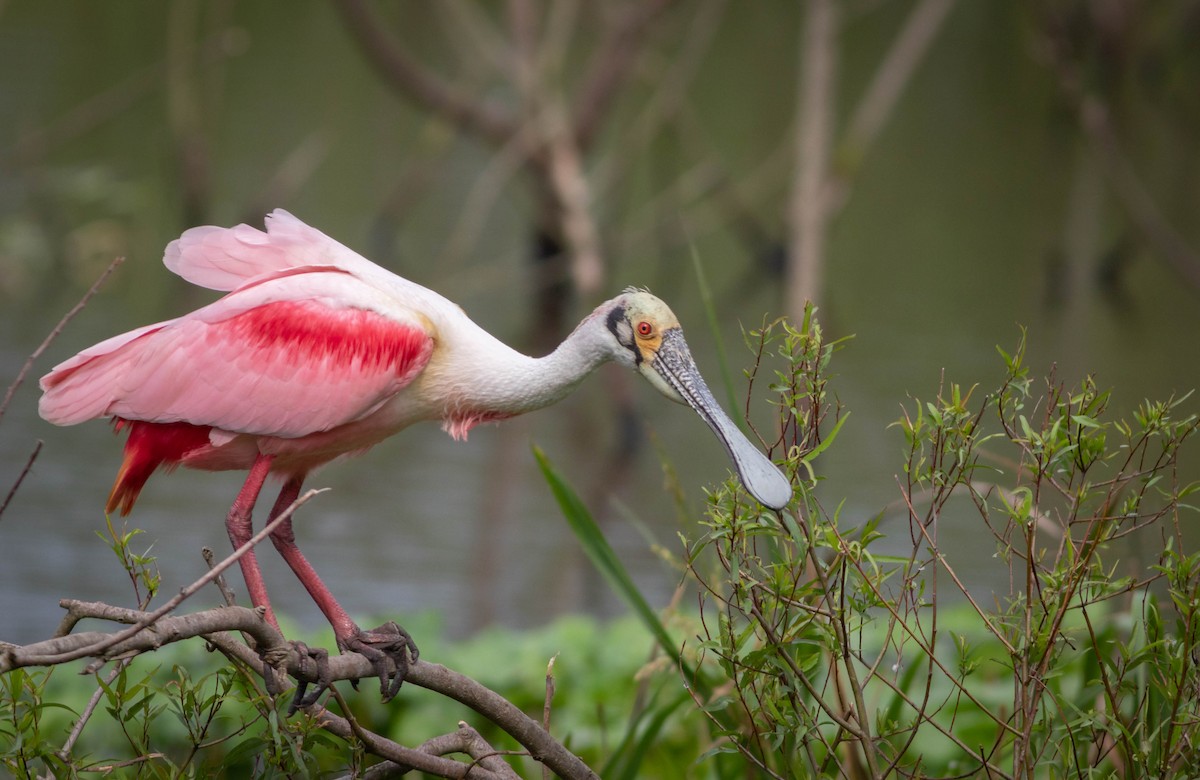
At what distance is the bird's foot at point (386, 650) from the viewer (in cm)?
320

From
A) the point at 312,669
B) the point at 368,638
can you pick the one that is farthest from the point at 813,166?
the point at 312,669

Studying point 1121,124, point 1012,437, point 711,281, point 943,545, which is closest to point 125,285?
point 711,281

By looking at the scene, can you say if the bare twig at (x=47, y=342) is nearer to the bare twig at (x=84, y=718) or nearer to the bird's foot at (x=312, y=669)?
the bare twig at (x=84, y=718)

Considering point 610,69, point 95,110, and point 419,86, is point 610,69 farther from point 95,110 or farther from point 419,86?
point 95,110

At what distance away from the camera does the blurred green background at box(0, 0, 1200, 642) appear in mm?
8188

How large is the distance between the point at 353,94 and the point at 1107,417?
14.3 m

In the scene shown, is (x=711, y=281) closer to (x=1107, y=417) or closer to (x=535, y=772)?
(x=1107, y=417)

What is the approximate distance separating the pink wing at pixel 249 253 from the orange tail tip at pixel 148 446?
0.34 m

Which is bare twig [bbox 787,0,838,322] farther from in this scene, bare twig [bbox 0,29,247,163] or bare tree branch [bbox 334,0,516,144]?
bare twig [bbox 0,29,247,163]

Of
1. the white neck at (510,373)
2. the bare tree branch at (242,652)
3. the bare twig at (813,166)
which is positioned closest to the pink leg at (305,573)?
the bare tree branch at (242,652)

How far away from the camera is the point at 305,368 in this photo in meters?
3.49

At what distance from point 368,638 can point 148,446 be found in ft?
2.30

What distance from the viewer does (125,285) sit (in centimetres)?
1295

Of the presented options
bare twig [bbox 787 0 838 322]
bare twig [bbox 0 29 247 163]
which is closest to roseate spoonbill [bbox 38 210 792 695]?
bare twig [bbox 787 0 838 322]
